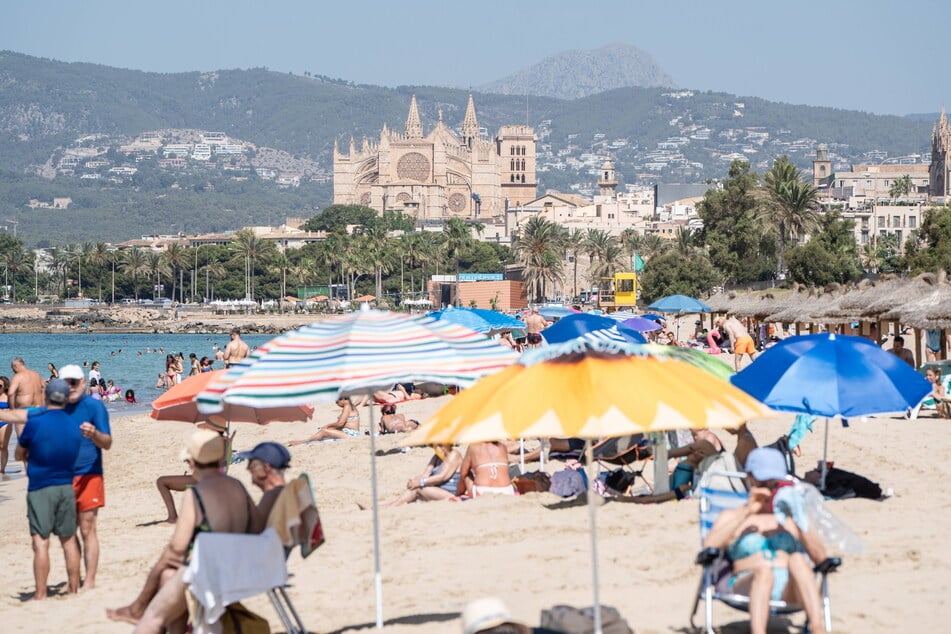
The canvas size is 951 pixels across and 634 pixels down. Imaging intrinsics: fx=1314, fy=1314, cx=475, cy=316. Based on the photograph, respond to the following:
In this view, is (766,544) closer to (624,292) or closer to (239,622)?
(239,622)

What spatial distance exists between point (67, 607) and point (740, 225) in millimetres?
64793

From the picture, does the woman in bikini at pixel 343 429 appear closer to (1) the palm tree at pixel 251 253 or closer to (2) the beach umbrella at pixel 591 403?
(2) the beach umbrella at pixel 591 403

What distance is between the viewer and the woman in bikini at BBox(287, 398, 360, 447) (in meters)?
17.5

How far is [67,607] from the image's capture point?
821 cm

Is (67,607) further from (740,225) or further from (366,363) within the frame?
(740,225)

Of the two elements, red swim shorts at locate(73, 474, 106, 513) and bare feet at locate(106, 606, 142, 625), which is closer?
bare feet at locate(106, 606, 142, 625)

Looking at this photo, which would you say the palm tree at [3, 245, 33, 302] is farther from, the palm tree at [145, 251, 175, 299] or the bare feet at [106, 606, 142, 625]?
the bare feet at [106, 606, 142, 625]

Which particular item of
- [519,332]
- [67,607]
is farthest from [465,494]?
[519,332]

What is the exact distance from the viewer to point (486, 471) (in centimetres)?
1080

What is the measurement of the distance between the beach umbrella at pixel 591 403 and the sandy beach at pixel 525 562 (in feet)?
4.21

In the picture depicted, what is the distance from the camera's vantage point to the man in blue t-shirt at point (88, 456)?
846cm

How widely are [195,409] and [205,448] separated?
559 centimetres

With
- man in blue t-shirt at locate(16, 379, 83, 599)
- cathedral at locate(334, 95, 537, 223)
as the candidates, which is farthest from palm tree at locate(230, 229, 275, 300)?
man in blue t-shirt at locate(16, 379, 83, 599)

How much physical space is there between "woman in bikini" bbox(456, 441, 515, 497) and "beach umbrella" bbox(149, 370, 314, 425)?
1.61 metres
